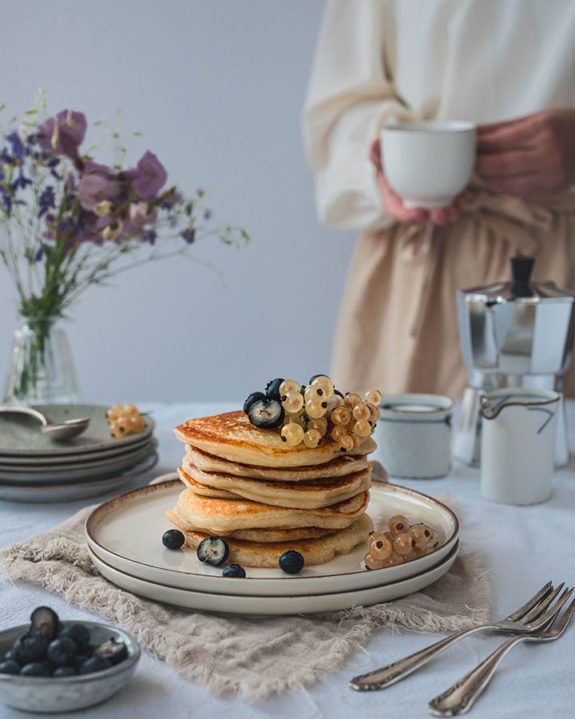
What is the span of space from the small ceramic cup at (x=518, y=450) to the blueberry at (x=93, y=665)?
573 mm

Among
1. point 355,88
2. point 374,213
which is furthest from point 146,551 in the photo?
point 355,88

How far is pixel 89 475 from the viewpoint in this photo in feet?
3.30

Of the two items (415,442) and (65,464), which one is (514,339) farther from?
(65,464)

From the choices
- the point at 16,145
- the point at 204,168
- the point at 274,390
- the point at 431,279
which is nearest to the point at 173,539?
the point at 274,390

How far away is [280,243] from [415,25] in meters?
0.86

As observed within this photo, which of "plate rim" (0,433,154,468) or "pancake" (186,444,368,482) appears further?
"plate rim" (0,433,154,468)

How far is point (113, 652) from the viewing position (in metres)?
0.56

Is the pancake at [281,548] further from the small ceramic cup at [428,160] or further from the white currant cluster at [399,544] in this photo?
the small ceramic cup at [428,160]

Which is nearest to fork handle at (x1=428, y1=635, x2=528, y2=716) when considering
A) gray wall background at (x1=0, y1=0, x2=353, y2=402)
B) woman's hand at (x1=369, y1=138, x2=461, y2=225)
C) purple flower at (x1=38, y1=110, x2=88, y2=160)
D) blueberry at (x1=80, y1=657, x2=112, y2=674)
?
blueberry at (x1=80, y1=657, x2=112, y2=674)

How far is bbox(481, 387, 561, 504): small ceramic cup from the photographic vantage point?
990mm

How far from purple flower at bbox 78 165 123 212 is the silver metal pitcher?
0.46 m

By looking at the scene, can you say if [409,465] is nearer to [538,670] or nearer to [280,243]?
[538,670]

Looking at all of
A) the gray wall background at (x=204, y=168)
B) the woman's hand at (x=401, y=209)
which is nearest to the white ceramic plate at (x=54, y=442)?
the woman's hand at (x=401, y=209)

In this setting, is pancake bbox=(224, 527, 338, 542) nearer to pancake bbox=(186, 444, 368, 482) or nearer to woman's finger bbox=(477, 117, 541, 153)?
pancake bbox=(186, 444, 368, 482)
